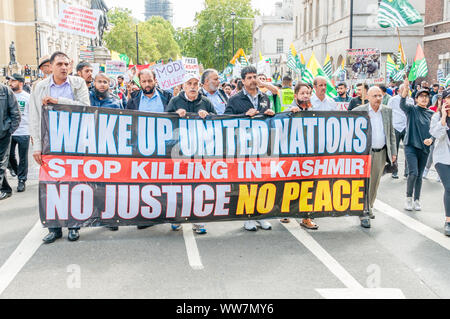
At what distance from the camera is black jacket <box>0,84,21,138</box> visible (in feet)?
26.3

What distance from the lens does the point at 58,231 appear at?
19.6 ft

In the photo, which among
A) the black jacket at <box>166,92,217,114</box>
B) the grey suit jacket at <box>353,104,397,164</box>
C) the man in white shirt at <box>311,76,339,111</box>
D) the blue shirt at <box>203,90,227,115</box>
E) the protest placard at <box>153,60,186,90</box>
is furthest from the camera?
the protest placard at <box>153,60,186,90</box>

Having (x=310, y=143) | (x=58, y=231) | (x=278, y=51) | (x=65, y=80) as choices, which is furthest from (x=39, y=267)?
(x=278, y=51)

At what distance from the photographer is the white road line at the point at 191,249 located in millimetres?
5078

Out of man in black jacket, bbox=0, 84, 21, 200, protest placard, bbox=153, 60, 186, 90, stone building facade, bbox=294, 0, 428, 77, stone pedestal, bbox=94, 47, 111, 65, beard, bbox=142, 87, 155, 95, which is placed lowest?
man in black jacket, bbox=0, 84, 21, 200

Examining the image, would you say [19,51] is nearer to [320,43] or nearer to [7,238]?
[320,43]

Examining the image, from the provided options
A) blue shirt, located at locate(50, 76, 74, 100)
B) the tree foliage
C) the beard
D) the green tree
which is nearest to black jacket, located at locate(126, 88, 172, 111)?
the beard

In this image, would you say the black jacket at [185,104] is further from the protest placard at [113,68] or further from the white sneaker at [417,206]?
the protest placard at [113,68]

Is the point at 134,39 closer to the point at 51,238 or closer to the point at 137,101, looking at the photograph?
the point at 137,101

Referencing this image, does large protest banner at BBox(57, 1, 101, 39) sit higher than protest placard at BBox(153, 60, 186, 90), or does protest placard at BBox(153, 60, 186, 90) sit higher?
large protest banner at BBox(57, 1, 101, 39)

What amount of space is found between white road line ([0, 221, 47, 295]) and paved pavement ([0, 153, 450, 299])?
0.03 ft

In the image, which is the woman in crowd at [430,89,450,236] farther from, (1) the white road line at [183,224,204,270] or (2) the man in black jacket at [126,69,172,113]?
(2) the man in black jacket at [126,69,172,113]

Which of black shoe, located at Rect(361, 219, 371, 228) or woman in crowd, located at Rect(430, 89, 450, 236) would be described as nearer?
woman in crowd, located at Rect(430, 89, 450, 236)

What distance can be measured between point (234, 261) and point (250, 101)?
7.13ft
